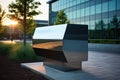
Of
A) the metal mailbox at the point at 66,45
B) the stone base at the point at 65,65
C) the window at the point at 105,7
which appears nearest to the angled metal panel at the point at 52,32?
the metal mailbox at the point at 66,45

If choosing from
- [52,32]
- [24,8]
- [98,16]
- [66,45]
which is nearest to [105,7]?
[98,16]

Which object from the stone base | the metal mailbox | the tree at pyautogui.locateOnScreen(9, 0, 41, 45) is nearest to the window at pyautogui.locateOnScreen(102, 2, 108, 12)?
the tree at pyautogui.locateOnScreen(9, 0, 41, 45)

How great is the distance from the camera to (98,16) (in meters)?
32.9

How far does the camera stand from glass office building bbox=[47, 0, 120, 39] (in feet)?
96.4

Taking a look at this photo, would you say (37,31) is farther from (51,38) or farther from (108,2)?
(108,2)

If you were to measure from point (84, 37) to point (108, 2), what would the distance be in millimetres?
25039

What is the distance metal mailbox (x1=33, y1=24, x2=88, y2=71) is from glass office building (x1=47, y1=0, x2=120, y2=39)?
73.4 feet

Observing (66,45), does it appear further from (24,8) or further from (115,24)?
(115,24)

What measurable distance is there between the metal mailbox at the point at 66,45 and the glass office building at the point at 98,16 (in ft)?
73.4

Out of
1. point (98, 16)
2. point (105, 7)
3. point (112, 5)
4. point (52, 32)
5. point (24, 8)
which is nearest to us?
point (52, 32)

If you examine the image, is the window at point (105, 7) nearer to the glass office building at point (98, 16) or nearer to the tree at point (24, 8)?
the glass office building at point (98, 16)

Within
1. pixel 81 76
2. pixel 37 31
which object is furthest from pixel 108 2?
pixel 81 76

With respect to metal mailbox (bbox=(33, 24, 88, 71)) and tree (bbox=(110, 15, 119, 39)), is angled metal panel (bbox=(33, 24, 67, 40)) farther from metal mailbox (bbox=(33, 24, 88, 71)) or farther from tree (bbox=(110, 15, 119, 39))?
tree (bbox=(110, 15, 119, 39))

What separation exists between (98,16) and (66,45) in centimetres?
2703
